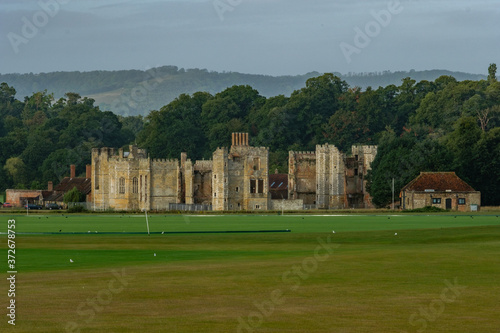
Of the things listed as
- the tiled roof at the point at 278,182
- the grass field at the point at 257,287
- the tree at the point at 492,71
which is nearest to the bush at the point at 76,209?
the tiled roof at the point at 278,182

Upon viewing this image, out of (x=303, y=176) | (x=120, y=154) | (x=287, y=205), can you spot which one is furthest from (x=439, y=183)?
(x=120, y=154)

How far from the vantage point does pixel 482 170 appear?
110438 mm

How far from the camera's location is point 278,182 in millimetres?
126562

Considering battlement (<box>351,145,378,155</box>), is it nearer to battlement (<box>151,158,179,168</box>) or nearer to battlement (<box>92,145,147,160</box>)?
battlement (<box>151,158,179,168</box>)

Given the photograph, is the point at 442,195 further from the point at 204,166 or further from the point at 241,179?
the point at 204,166

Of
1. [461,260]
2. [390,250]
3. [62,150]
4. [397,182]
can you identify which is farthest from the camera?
[62,150]

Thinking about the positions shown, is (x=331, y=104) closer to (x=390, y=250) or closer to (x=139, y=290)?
(x=390, y=250)

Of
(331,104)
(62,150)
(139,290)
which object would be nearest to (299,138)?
(331,104)

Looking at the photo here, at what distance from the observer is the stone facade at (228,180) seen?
115 meters

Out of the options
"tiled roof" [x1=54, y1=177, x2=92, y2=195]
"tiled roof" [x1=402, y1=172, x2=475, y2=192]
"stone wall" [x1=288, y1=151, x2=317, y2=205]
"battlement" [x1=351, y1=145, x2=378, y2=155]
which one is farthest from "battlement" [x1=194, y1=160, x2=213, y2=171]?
"tiled roof" [x1=402, y1=172, x2=475, y2=192]

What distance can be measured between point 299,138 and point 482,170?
64.3 metres

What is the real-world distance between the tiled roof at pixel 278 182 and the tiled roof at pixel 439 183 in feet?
73.2

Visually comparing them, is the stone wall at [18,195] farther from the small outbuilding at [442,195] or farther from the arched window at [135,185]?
the small outbuilding at [442,195]

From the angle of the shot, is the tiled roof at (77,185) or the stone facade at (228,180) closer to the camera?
the stone facade at (228,180)
